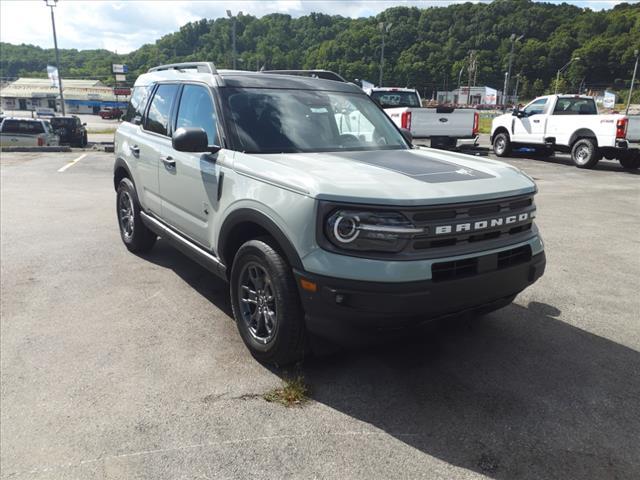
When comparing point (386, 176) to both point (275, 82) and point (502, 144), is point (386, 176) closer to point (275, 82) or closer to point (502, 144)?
point (275, 82)

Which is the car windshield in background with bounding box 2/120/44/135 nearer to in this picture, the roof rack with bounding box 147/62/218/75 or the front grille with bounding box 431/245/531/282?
the roof rack with bounding box 147/62/218/75

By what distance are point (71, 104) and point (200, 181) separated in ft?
382

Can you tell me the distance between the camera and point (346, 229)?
278cm

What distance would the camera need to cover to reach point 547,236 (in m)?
6.96

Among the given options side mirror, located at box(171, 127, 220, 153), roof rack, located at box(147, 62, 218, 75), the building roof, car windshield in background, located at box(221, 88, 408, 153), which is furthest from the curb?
the building roof

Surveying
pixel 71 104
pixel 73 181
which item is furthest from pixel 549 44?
pixel 73 181

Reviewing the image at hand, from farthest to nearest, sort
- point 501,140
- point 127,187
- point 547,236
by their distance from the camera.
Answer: point 501,140 → point 547,236 → point 127,187

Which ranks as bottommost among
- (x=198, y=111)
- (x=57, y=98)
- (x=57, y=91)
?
(x=198, y=111)

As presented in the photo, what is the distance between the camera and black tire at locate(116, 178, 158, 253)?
18.5 feet

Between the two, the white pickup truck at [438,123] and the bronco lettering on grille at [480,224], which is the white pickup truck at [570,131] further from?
the bronco lettering on grille at [480,224]

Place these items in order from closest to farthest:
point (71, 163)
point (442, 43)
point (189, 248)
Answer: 1. point (189, 248)
2. point (71, 163)
3. point (442, 43)

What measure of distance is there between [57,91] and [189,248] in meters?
129

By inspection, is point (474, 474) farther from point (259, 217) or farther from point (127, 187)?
point (127, 187)

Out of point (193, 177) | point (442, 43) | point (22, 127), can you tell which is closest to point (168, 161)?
point (193, 177)
